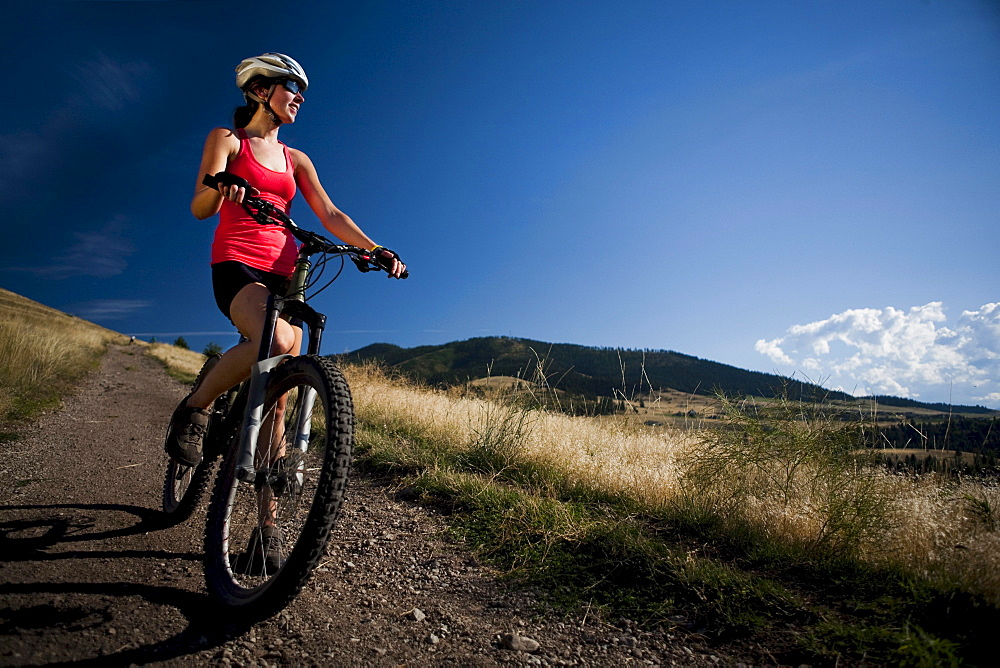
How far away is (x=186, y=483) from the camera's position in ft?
10.9

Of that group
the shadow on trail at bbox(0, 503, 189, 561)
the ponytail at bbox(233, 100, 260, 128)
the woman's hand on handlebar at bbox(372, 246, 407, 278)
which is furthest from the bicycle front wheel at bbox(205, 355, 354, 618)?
the ponytail at bbox(233, 100, 260, 128)

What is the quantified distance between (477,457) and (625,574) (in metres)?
2.19

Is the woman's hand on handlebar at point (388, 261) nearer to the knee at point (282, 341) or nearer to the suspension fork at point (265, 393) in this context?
the suspension fork at point (265, 393)

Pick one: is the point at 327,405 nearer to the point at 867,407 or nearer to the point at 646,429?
the point at 867,407

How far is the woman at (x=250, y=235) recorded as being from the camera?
250cm

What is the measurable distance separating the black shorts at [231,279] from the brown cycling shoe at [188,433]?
2.32 feet

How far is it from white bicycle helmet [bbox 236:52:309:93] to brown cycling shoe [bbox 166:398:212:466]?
80.8 inches

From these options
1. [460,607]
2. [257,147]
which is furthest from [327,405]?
[257,147]

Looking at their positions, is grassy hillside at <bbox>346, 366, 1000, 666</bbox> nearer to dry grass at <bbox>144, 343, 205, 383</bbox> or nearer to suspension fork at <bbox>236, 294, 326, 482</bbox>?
suspension fork at <bbox>236, 294, 326, 482</bbox>

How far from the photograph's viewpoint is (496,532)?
119 inches

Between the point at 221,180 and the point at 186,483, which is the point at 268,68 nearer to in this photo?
the point at 221,180

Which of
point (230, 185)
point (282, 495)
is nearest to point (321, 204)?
point (230, 185)

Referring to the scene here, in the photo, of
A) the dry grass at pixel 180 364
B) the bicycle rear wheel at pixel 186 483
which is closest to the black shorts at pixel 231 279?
the bicycle rear wheel at pixel 186 483

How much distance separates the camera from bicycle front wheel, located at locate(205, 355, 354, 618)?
1.74 meters
